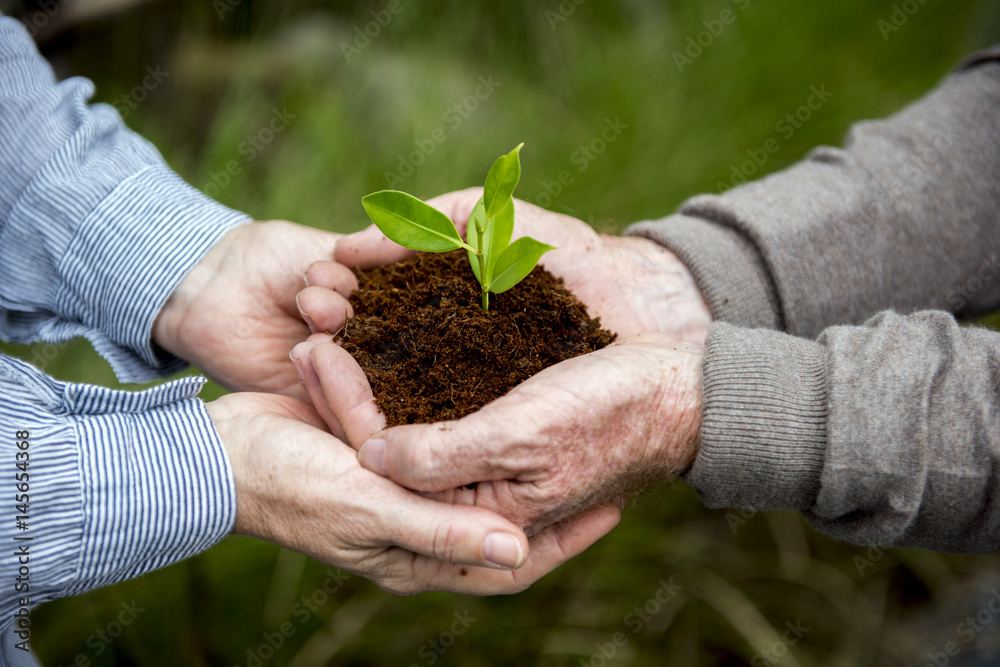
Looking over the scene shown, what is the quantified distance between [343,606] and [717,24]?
2888 millimetres

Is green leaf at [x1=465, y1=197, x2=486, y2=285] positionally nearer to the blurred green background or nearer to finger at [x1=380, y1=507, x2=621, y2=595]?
finger at [x1=380, y1=507, x2=621, y2=595]

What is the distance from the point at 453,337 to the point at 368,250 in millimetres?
391

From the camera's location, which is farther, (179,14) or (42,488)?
(179,14)

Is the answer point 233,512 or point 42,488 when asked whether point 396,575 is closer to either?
point 233,512

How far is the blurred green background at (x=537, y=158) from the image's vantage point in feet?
6.79

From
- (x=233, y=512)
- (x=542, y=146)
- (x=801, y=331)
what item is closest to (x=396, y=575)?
(x=233, y=512)

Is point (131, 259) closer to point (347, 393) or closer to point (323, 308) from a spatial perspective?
point (323, 308)

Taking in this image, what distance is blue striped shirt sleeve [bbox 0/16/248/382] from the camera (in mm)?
1516

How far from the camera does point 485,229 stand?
1317 millimetres

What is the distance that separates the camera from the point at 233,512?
125 centimetres

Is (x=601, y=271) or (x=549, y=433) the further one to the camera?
(x=601, y=271)

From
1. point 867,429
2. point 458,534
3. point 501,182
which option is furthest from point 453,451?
point 867,429

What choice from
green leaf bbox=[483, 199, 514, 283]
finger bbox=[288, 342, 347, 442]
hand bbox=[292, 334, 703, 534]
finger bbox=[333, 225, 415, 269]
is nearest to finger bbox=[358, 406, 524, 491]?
hand bbox=[292, 334, 703, 534]

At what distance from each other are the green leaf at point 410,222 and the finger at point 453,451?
34cm
